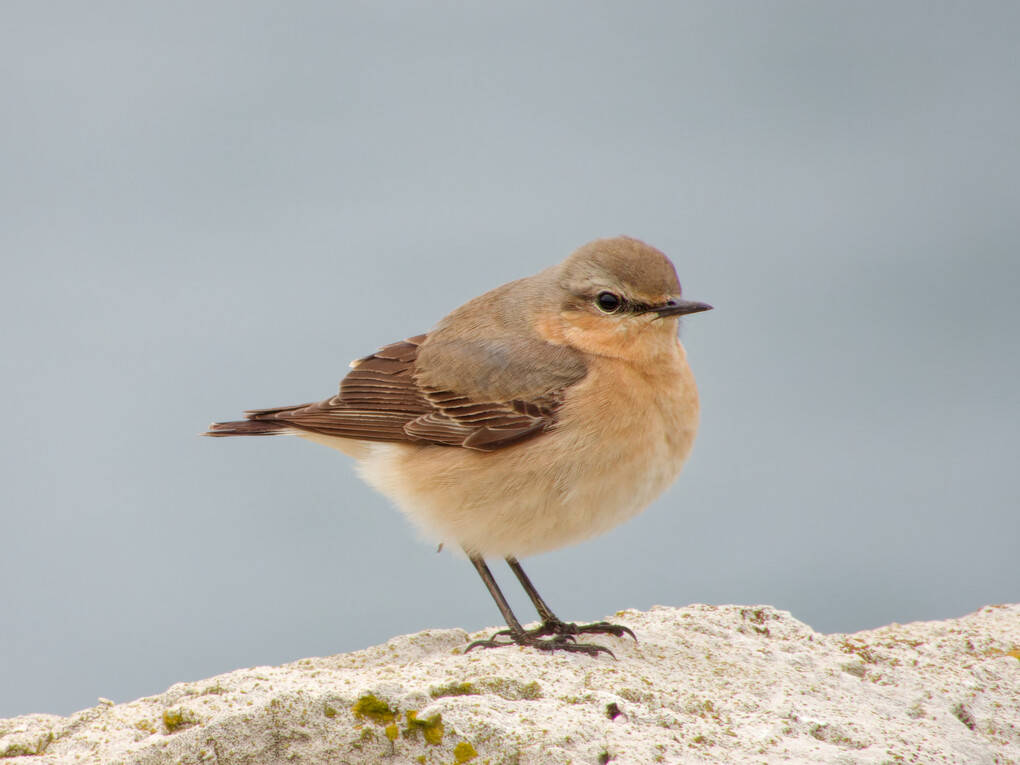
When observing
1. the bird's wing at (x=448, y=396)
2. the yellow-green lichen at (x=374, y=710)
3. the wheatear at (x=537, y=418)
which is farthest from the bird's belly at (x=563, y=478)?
the yellow-green lichen at (x=374, y=710)

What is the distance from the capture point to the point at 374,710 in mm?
4387

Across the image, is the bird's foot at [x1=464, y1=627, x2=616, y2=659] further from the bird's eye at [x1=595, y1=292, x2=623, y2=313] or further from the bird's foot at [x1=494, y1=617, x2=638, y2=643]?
the bird's eye at [x1=595, y1=292, x2=623, y2=313]

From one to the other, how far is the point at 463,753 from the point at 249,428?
10.1 feet

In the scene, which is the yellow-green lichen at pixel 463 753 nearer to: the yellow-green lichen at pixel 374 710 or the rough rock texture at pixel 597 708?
the rough rock texture at pixel 597 708

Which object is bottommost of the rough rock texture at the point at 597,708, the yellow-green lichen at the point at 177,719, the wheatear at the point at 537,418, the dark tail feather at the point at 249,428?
the rough rock texture at the point at 597,708

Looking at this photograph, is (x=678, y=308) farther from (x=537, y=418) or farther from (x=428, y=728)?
(x=428, y=728)

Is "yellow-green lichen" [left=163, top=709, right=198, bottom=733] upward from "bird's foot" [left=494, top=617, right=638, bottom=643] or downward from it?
upward

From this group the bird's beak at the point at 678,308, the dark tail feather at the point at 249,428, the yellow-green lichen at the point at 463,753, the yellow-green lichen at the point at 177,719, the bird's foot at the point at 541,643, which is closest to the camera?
the yellow-green lichen at the point at 463,753

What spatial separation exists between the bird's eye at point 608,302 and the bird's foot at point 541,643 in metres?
1.76

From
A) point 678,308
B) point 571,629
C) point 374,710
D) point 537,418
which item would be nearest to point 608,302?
point 678,308

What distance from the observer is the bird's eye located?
20.0 ft

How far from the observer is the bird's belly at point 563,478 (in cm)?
571

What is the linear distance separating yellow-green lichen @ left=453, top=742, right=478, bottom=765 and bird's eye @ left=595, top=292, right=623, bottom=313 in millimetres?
2691

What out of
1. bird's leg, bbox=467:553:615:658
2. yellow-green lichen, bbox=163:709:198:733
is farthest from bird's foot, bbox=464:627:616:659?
yellow-green lichen, bbox=163:709:198:733
